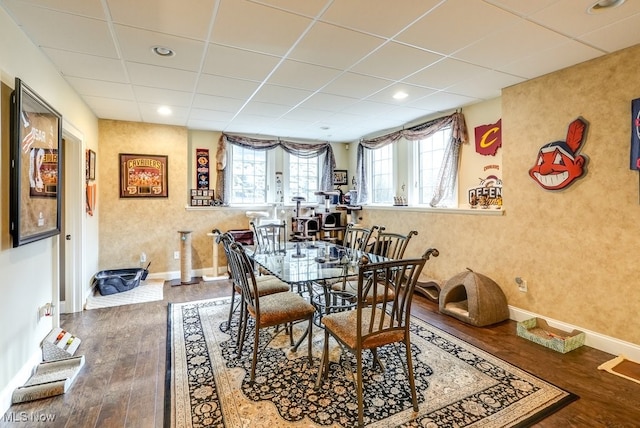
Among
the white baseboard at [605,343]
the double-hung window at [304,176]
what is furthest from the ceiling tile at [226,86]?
the white baseboard at [605,343]

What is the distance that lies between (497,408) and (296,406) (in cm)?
125

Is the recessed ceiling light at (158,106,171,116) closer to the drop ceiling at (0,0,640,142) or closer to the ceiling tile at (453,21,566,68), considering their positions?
the drop ceiling at (0,0,640,142)

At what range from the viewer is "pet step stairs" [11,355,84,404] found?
203cm

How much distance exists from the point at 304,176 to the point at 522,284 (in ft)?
14.1

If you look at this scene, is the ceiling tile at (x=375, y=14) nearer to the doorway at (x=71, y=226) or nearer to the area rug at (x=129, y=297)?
the doorway at (x=71, y=226)

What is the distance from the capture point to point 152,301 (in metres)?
4.05

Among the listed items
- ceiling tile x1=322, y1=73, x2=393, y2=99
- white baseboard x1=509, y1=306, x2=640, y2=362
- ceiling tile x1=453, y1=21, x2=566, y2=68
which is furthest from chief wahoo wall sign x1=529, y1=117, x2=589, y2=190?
ceiling tile x1=322, y1=73, x2=393, y2=99

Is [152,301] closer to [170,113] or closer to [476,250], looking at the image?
[170,113]

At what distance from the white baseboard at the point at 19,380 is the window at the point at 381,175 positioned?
493 centimetres

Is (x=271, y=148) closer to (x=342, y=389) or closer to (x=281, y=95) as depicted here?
(x=281, y=95)

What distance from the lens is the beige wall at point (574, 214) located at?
2.58 meters

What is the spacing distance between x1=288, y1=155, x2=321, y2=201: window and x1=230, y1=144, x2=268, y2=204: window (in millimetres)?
546

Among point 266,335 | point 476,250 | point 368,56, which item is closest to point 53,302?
point 266,335

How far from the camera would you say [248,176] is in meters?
5.99
